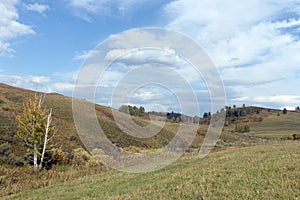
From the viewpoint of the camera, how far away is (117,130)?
63719 mm

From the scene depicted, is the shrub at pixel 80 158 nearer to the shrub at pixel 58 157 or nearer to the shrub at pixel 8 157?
the shrub at pixel 58 157

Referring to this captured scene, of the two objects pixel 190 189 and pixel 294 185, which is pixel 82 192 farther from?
pixel 294 185

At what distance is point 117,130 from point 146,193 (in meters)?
51.8

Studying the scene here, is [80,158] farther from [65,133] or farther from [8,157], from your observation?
[65,133]

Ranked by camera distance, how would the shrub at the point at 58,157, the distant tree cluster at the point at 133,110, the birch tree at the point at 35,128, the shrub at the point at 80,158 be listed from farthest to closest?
the shrub at the point at 80,158
the shrub at the point at 58,157
the birch tree at the point at 35,128
the distant tree cluster at the point at 133,110

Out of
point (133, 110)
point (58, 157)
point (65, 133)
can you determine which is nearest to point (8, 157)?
point (58, 157)

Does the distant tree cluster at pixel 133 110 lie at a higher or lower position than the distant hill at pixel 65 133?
higher

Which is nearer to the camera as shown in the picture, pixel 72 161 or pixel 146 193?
pixel 146 193

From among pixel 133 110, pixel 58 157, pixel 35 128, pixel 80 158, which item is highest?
pixel 133 110

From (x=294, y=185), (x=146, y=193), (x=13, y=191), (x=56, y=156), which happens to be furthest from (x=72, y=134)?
(x=294, y=185)

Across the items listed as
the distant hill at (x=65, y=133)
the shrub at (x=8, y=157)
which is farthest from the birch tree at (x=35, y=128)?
the distant hill at (x=65, y=133)

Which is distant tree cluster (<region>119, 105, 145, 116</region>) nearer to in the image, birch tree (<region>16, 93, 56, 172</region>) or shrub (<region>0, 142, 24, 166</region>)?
birch tree (<region>16, 93, 56, 172</region>)

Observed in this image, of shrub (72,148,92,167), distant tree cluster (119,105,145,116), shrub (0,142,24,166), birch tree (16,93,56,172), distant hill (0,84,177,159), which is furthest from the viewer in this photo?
distant hill (0,84,177,159)

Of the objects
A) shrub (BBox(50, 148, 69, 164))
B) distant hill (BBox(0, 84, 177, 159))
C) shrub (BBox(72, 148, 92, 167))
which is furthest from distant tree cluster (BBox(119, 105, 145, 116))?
shrub (BBox(50, 148, 69, 164))
